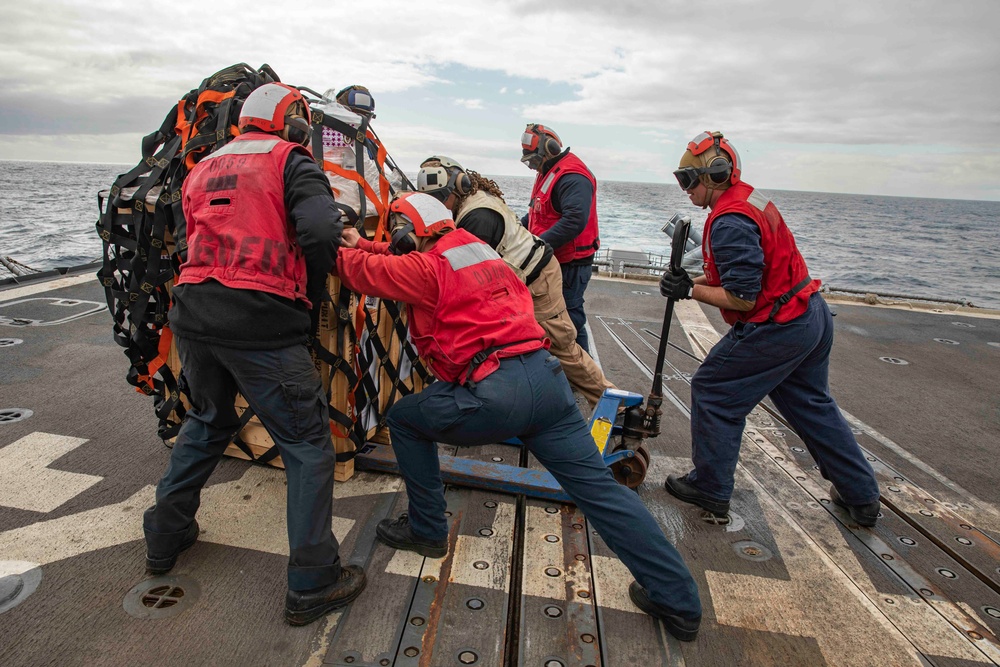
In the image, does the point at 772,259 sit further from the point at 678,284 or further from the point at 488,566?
the point at 488,566

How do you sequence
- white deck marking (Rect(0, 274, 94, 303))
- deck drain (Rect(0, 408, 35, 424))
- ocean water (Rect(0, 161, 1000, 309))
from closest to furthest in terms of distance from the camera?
deck drain (Rect(0, 408, 35, 424)), white deck marking (Rect(0, 274, 94, 303)), ocean water (Rect(0, 161, 1000, 309))

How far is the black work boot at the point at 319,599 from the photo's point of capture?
2.41 m

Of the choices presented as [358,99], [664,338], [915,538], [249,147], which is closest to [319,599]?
[249,147]

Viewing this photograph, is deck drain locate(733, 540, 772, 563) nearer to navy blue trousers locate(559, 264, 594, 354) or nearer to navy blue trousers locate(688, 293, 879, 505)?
navy blue trousers locate(688, 293, 879, 505)

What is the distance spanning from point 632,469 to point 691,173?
175 centimetres

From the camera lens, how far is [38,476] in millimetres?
3352

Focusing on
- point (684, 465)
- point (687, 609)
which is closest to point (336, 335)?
point (687, 609)

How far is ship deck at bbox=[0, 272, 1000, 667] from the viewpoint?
2.36m

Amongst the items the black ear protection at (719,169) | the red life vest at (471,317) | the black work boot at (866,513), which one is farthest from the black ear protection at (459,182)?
the black work boot at (866,513)

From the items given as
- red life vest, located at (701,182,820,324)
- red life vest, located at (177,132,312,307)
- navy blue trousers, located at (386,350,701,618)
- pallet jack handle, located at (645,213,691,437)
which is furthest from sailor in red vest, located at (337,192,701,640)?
red life vest, located at (701,182,820,324)

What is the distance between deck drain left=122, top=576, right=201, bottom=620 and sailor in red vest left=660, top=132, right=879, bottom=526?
8.55 ft

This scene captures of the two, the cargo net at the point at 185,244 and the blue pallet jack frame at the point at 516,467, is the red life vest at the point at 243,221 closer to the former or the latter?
the cargo net at the point at 185,244

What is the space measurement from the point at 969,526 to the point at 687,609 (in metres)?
2.27

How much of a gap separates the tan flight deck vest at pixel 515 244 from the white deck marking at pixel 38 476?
267 centimetres
